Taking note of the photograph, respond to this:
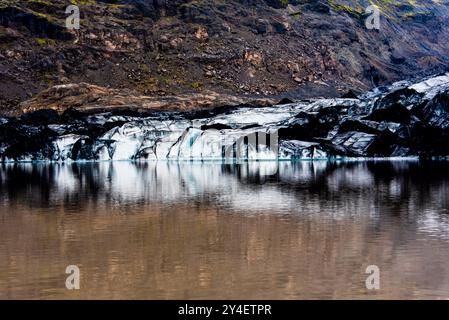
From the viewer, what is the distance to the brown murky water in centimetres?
1268

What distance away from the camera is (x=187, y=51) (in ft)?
484

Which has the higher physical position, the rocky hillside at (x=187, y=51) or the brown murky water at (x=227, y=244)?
the rocky hillside at (x=187, y=51)

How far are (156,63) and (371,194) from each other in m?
118

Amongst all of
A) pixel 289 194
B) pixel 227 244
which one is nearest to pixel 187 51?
pixel 289 194

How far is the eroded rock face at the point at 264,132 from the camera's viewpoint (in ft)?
239

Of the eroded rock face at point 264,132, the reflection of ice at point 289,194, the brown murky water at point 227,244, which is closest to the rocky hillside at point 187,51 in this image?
the eroded rock face at point 264,132

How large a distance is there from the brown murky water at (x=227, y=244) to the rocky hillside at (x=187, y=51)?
100 meters

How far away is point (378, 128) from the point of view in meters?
74.2

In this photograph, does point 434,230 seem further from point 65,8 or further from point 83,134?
point 65,8

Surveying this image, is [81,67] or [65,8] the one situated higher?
[65,8]

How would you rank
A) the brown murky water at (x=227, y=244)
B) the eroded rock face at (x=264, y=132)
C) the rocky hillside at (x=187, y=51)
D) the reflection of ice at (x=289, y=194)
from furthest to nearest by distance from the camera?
the rocky hillside at (x=187, y=51)
the eroded rock face at (x=264, y=132)
the reflection of ice at (x=289, y=194)
the brown murky water at (x=227, y=244)

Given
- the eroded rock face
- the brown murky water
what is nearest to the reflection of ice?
the brown murky water

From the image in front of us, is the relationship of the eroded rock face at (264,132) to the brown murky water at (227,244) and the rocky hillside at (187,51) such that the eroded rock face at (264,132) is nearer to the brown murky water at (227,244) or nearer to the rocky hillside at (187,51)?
the rocky hillside at (187,51)
